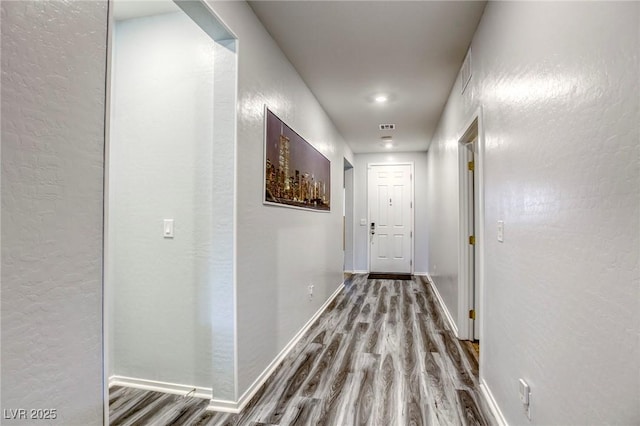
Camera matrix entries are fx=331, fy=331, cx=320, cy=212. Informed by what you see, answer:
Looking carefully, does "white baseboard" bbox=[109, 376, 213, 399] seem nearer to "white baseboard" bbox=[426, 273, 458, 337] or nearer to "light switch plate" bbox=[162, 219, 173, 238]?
"light switch plate" bbox=[162, 219, 173, 238]

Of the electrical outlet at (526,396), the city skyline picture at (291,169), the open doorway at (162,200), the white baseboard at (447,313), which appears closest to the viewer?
the electrical outlet at (526,396)

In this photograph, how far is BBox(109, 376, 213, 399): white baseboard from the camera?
84.5 inches

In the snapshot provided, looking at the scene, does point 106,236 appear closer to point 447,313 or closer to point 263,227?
point 263,227

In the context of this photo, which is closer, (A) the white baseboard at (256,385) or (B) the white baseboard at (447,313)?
(A) the white baseboard at (256,385)

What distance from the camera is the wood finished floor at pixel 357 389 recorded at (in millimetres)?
1893

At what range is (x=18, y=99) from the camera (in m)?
0.85

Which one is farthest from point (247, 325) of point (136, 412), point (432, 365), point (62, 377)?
point (432, 365)

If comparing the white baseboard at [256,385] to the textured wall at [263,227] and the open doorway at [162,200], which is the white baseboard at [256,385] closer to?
the textured wall at [263,227]

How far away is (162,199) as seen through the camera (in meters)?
2.19

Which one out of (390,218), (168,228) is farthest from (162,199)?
(390,218)

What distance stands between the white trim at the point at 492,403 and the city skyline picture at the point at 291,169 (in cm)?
190

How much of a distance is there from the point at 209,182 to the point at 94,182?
1020 mm


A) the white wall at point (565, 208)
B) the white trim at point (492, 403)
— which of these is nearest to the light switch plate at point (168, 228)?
the white wall at point (565, 208)

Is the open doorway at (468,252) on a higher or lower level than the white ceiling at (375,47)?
lower
